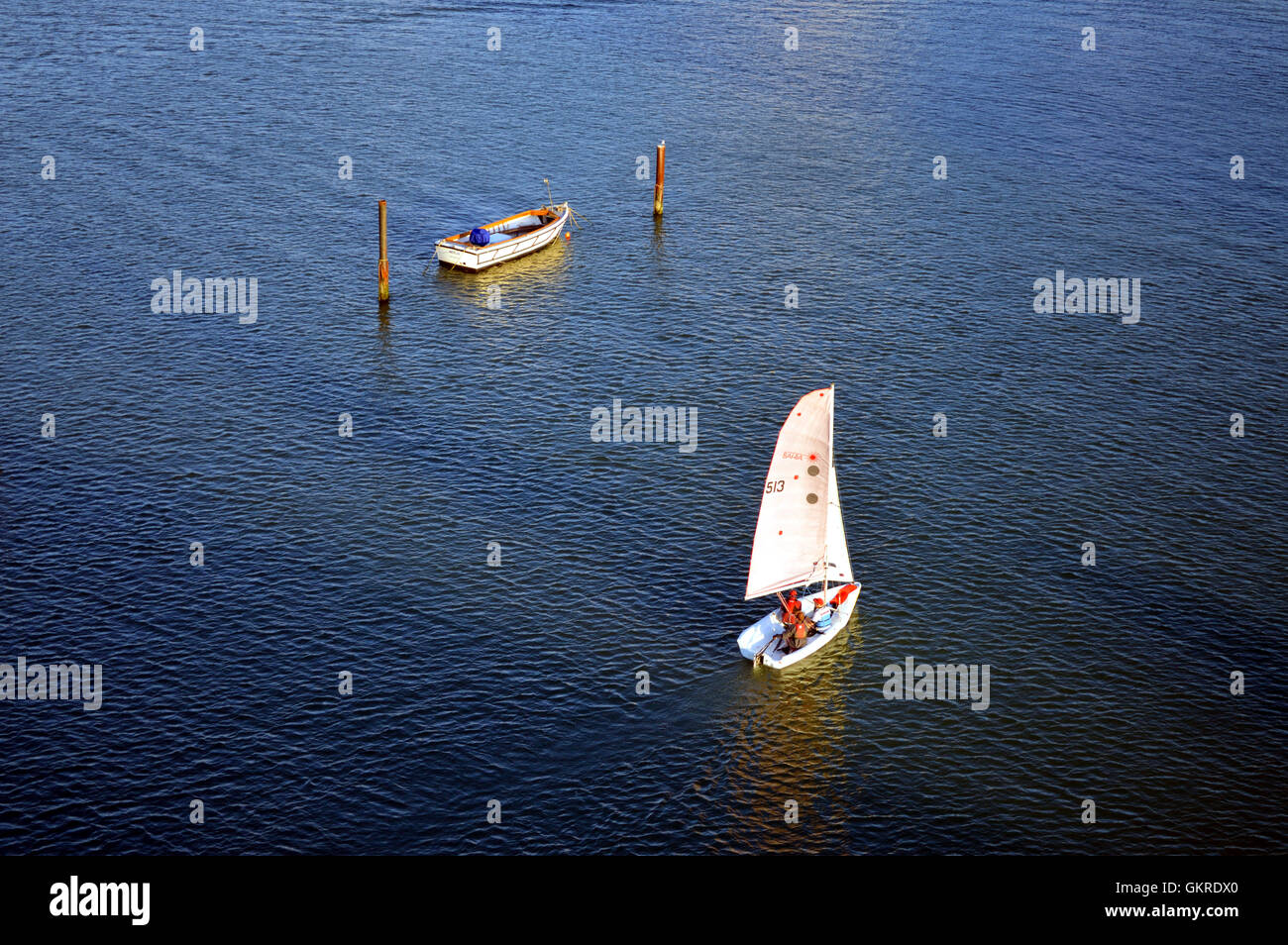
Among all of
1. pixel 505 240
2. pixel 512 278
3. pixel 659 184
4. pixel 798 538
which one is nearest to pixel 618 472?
pixel 798 538

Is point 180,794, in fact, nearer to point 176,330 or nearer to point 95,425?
point 95,425

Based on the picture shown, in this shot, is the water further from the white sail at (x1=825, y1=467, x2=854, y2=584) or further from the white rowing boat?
the white sail at (x1=825, y1=467, x2=854, y2=584)

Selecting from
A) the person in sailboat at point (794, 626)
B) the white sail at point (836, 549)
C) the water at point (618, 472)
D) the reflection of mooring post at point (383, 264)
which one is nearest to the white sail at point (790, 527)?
the person in sailboat at point (794, 626)

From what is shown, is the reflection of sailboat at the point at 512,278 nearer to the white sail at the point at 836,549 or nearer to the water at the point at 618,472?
the water at the point at 618,472

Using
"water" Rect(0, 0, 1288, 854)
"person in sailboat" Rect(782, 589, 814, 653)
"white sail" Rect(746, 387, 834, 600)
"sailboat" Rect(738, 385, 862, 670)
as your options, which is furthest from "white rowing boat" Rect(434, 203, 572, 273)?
"person in sailboat" Rect(782, 589, 814, 653)

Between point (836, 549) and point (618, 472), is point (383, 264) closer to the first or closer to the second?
point (618, 472)
